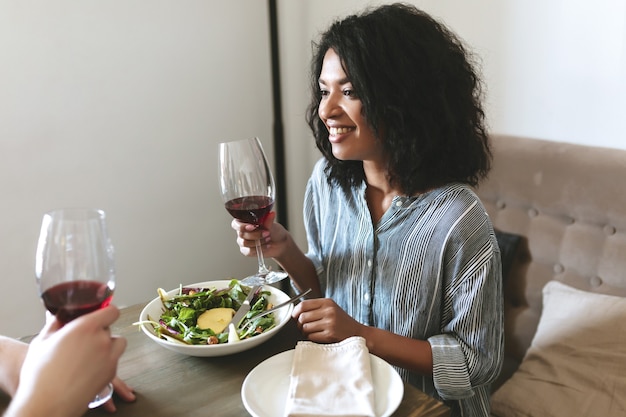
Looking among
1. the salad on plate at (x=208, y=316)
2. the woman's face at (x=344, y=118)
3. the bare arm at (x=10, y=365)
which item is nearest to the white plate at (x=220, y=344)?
the salad on plate at (x=208, y=316)

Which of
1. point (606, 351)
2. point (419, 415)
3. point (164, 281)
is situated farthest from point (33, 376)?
Result: point (164, 281)

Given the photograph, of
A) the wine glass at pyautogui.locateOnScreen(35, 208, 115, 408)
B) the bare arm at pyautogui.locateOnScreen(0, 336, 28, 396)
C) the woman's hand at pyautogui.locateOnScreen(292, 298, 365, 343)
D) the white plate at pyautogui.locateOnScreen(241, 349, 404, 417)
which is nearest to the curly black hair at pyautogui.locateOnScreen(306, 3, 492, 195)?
the woman's hand at pyautogui.locateOnScreen(292, 298, 365, 343)

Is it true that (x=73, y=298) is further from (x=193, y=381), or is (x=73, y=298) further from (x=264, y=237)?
Answer: (x=264, y=237)

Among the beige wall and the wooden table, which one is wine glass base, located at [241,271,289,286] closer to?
the wooden table

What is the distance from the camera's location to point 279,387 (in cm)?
102

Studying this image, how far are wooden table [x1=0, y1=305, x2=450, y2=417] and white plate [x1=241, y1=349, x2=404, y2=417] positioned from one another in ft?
0.10

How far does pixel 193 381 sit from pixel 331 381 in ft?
0.83

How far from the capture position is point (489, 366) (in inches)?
50.2

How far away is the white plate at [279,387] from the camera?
0.96m

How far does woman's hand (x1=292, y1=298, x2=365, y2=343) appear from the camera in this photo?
1.14 metres

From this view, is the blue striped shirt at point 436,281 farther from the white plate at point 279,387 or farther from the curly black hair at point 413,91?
the white plate at point 279,387

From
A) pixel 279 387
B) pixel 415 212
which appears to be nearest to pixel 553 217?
pixel 415 212

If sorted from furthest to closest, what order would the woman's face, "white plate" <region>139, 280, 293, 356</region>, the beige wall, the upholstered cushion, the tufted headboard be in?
the beige wall
the upholstered cushion
the tufted headboard
the woman's face
"white plate" <region>139, 280, 293, 356</region>

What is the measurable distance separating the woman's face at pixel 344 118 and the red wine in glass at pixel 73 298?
720 mm
